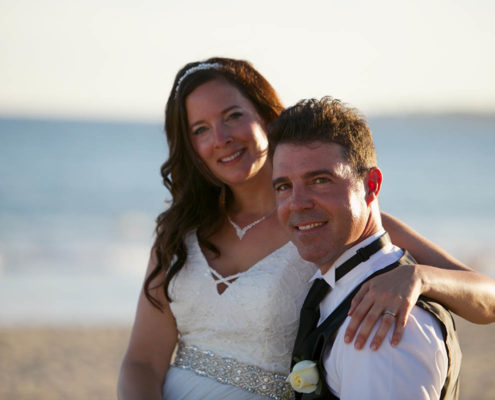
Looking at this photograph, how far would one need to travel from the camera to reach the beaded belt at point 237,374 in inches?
136

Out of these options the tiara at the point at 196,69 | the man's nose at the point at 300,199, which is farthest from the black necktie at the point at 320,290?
the tiara at the point at 196,69

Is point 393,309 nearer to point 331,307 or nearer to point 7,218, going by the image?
point 331,307

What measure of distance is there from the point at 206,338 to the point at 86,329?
654 cm

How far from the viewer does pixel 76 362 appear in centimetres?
874

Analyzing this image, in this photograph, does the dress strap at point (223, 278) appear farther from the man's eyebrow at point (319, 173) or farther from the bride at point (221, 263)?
the man's eyebrow at point (319, 173)

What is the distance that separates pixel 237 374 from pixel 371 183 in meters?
1.41

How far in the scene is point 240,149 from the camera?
3.81m

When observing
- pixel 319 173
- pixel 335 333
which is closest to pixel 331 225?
pixel 319 173

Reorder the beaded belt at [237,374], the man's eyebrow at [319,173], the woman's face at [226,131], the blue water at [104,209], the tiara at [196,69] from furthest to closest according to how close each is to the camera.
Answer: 1. the blue water at [104,209]
2. the tiara at [196,69]
3. the woman's face at [226,131]
4. the beaded belt at [237,374]
5. the man's eyebrow at [319,173]

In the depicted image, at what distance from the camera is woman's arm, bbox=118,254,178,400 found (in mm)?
3691

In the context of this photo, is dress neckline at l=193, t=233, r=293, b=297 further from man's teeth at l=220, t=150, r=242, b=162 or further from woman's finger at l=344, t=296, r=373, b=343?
woman's finger at l=344, t=296, r=373, b=343

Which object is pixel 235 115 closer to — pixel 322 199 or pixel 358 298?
pixel 322 199


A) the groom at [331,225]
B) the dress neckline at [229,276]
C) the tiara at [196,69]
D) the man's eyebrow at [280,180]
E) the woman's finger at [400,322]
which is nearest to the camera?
the woman's finger at [400,322]

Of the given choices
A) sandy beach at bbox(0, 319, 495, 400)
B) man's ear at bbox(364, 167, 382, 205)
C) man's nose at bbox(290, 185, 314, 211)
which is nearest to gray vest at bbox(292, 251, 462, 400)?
man's ear at bbox(364, 167, 382, 205)
